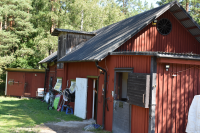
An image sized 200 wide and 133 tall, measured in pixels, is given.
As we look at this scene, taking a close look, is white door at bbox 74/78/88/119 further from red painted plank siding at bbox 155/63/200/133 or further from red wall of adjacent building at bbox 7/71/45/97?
red wall of adjacent building at bbox 7/71/45/97

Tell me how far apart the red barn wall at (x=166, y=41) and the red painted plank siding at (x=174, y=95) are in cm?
309

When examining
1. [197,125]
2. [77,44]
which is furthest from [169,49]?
[77,44]

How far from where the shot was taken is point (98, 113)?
9273 millimetres

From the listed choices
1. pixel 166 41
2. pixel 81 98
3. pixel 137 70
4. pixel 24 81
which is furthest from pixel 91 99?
pixel 24 81

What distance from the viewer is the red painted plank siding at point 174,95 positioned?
6547 mm

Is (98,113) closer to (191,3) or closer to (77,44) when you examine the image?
(77,44)

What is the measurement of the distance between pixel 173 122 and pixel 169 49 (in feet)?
15.7

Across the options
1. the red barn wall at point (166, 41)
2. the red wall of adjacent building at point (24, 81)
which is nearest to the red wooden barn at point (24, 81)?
the red wall of adjacent building at point (24, 81)

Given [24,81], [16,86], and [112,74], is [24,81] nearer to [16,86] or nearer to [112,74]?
[16,86]

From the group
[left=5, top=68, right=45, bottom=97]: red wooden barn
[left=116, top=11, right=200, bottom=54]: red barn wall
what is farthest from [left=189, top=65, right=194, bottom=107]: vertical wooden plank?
[left=5, top=68, right=45, bottom=97]: red wooden barn

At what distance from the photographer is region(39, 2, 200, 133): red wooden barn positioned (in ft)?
21.3

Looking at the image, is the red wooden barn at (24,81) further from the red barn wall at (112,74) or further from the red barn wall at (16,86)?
the red barn wall at (112,74)

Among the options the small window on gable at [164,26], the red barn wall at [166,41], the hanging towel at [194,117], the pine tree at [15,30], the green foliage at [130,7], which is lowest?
the hanging towel at [194,117]

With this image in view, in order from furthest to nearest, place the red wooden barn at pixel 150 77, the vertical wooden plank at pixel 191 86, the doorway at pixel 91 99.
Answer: the doorway at pixel 91 99, the vertical wooden plank at pixel 191 86, the red wooden barn at pixel 150 77
